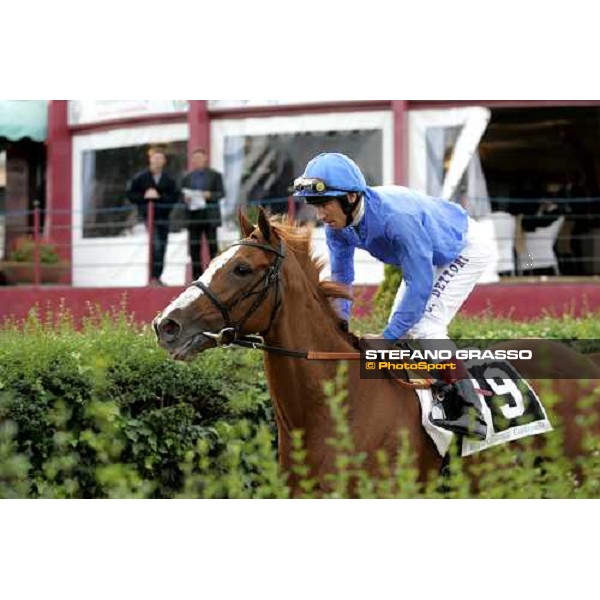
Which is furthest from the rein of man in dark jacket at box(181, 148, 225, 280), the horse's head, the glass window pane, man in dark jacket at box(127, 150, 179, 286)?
the glass window pane

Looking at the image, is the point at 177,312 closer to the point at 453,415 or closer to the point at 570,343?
the point at 453,415

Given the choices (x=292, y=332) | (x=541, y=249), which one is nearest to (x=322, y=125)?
(x=541, y=249)

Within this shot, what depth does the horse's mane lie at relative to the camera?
645 cm

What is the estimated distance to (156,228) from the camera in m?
11.3

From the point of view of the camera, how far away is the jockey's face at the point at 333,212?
6.28 meters

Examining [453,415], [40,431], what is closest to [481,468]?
[453,415]

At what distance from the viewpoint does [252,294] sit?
6.17 meters

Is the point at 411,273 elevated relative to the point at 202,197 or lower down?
lower down

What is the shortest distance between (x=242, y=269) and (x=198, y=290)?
25 centimetres

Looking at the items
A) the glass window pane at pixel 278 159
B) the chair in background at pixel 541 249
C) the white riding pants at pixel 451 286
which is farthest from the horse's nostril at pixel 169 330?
the glass window pane at pixel 278 159

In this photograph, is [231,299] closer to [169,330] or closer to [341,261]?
[169,330]

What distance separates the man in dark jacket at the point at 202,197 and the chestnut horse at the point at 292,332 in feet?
14.5

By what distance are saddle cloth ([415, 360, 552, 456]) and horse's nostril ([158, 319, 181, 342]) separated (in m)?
1.30

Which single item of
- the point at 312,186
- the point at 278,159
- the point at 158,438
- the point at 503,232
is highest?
the point at 278,159
